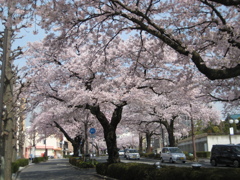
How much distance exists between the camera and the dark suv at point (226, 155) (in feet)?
63.9

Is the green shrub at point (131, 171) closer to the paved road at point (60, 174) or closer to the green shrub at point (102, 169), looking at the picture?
the green shrub at point (102, 169)

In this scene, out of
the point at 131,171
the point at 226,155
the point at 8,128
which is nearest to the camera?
the point at 131,171

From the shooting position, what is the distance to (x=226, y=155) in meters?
20.4

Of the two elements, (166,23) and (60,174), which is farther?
(60,174)

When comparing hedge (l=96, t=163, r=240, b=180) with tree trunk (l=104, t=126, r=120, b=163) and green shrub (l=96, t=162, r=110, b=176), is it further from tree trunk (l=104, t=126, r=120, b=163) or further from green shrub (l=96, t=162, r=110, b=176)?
tree trunk (l=104, t=126, r=120, b=163)

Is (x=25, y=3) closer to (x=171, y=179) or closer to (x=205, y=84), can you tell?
(x=171, y=179)

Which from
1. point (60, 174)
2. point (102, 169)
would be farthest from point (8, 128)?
point (60, 174)

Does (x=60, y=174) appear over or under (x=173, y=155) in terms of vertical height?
under

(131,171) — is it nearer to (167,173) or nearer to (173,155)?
(167,173)

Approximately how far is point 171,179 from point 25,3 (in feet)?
22.8

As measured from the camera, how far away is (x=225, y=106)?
2380cm

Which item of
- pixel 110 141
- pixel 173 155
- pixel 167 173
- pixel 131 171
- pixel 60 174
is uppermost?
pixel 110 141

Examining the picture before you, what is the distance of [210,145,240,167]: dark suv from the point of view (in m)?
19.5

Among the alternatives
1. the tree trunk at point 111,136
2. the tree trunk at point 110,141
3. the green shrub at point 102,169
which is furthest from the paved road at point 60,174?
the tree trunk at point 110,141
